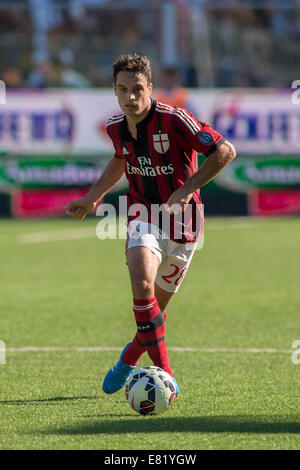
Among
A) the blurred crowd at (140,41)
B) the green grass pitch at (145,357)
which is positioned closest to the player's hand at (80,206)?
the green grass pitch at (145,357)

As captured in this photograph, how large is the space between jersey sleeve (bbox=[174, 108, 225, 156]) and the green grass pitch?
4.96 ft

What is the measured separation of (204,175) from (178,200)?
234 mm

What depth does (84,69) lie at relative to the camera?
21.2 m

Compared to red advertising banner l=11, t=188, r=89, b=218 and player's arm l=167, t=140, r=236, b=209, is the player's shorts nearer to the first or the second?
player's arm l=167, t=140, r=236, b=209

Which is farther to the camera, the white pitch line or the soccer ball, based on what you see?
the white pitch line

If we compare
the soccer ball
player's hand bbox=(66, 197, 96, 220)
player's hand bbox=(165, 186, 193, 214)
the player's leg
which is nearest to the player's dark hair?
player's hand bbox=(165, 186, 193, 214)

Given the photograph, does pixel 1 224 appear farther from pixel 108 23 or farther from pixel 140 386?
pixel 140 386

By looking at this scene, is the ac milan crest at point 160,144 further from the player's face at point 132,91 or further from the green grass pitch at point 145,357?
the green grass pitch at point 145,357

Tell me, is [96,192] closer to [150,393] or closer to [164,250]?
[164,250]

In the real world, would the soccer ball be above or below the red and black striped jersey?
below

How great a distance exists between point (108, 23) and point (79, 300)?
14.8 meters

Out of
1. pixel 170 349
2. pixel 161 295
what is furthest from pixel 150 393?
pixel 170 349

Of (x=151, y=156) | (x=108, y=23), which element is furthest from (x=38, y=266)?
(x=108, y=23)

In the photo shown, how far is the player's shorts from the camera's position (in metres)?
5.23
